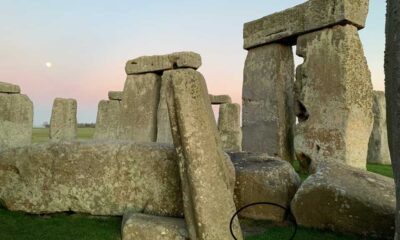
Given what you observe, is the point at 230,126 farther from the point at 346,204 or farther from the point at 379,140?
the point at 346,204

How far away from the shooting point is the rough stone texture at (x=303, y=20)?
7.56 meters

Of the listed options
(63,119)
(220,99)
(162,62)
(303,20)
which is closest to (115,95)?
(63,119)

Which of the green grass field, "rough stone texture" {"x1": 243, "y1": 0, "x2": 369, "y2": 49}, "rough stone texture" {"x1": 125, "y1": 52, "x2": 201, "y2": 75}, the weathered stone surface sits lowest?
the green grass field

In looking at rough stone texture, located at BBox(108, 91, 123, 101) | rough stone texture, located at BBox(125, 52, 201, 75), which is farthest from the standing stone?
rough stone texture, located at BBox(125, 52, 201, 75)

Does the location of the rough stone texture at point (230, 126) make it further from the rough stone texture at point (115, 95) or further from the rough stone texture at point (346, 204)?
the rough stone texture at point (346, 204)

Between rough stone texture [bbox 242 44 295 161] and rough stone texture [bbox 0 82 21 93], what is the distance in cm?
700

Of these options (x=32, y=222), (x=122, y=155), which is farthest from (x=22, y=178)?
(x=122, y=155)

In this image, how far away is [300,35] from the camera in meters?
8.47

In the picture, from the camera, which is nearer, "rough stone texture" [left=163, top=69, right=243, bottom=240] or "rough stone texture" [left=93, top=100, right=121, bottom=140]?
"rough stone texture" [left=163, top=69, right=243, bottom=240]

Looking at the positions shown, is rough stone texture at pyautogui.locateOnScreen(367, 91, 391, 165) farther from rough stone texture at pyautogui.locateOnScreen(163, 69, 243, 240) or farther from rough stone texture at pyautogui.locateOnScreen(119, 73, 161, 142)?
rough stone texture at pyautogui.locateOnScreen(163, 69, 243, 240)

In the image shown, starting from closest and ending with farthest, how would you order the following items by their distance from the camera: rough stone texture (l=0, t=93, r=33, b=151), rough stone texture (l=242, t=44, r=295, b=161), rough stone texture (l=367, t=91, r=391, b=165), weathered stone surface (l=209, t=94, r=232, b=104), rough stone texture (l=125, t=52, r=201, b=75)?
rough stone texture (l=242, t=44, r=295, b=161)
rough stone texture (l=125, t=52, r=201, b=75)
rough stone texture (l=0, t=93, r=33, b=151)
rough stone texture (l=367, t=91, r=391, b=165)
weathered stone surface (l=209, t=94, r=232, b=104)

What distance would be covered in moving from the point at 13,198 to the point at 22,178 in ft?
0.83

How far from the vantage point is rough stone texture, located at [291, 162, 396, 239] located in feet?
12.3

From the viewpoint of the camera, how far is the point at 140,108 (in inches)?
435
